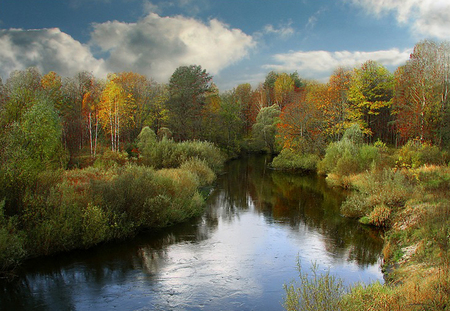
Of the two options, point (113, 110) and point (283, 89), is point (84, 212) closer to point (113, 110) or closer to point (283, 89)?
point (113, 110)

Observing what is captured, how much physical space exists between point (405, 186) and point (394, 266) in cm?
687

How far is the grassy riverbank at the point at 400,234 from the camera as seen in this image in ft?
19.7

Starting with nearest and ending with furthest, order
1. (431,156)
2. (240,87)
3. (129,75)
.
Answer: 1. (431,156)
2. (129,75)
3. (240,87)

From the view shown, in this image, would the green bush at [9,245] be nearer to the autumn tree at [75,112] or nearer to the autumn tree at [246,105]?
the autumn tree at [75,112]

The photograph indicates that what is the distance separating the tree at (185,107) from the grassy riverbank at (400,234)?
2346cm

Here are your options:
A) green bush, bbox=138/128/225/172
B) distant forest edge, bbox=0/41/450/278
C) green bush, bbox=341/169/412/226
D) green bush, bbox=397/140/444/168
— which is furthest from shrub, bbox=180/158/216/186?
green bush, bbox=397/140/444/168

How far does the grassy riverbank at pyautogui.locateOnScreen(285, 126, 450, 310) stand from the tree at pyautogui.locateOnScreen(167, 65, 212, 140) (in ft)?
77.0

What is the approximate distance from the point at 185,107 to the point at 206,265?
37.5m

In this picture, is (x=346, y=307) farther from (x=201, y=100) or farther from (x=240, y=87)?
(x=240, y=87)

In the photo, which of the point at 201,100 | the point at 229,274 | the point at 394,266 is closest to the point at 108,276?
the point at 229,274

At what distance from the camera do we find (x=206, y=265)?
11219mm

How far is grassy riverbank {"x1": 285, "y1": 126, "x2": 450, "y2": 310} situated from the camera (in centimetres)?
600

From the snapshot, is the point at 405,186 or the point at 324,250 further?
the point at 405,186

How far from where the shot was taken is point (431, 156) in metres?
25.2
